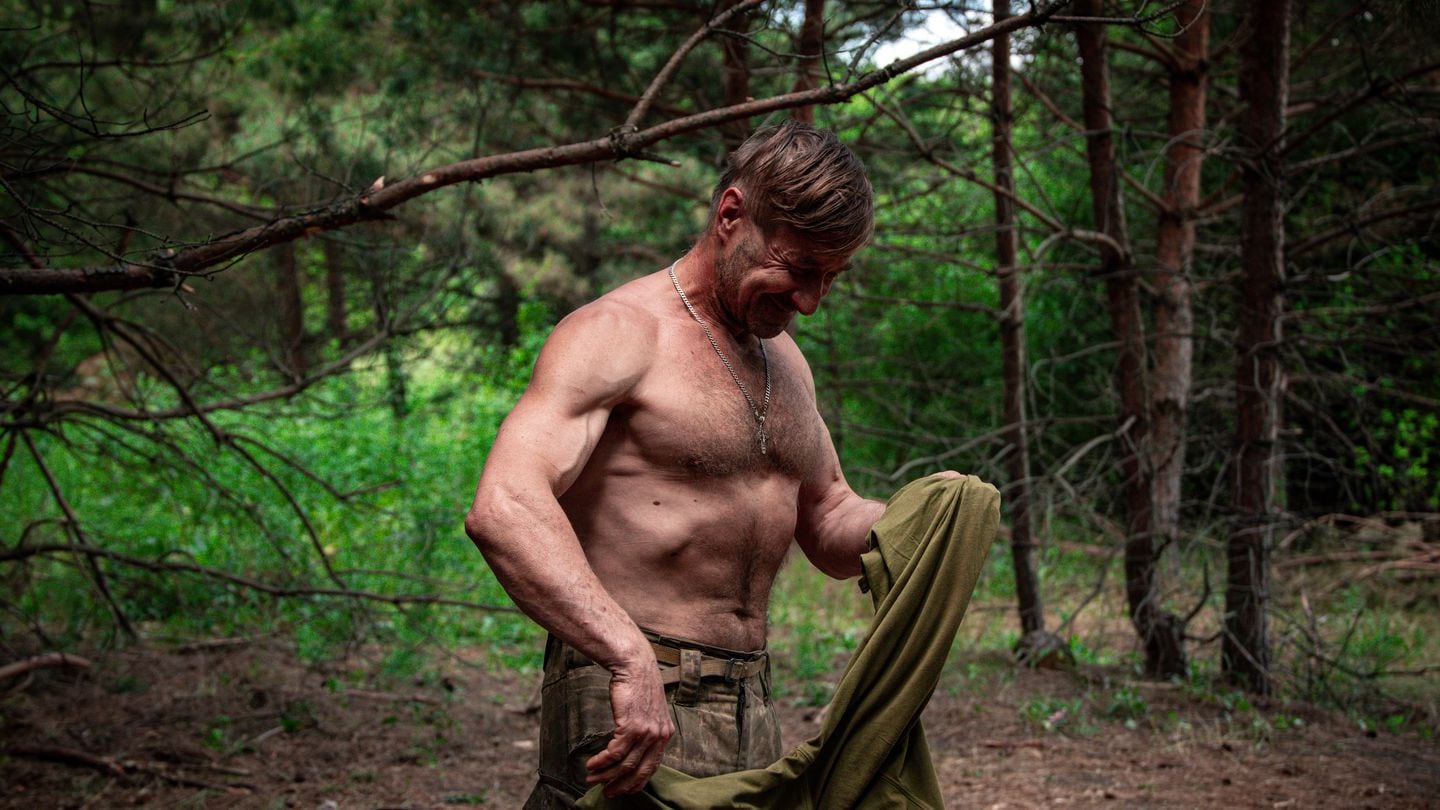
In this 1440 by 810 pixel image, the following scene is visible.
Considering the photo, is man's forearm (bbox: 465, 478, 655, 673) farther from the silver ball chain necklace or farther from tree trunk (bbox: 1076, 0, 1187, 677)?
tree trunk (bbox: 1076, 0, 1187, 677)

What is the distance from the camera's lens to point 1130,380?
6.29 m

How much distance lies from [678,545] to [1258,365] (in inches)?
171

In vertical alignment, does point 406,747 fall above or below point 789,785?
below

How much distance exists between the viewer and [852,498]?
2.82m

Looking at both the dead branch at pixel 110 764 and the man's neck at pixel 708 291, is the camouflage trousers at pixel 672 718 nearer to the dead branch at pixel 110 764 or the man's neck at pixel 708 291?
the man's neck at pixel 708 291

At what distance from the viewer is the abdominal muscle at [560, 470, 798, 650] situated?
95.1 inches

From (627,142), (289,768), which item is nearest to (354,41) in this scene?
(289,768)

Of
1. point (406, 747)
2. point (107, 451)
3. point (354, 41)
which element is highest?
point (354, 41)

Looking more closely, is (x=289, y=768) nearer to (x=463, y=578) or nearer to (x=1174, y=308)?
(x=463, y=578)

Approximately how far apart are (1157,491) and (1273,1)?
2480 millimetres

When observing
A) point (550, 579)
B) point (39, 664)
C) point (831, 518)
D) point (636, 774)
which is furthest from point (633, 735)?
point (39, 664)

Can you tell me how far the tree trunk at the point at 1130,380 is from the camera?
5.95m

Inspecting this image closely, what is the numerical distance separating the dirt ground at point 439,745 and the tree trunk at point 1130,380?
32cm

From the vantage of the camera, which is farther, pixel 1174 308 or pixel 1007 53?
pixel 1174 308
